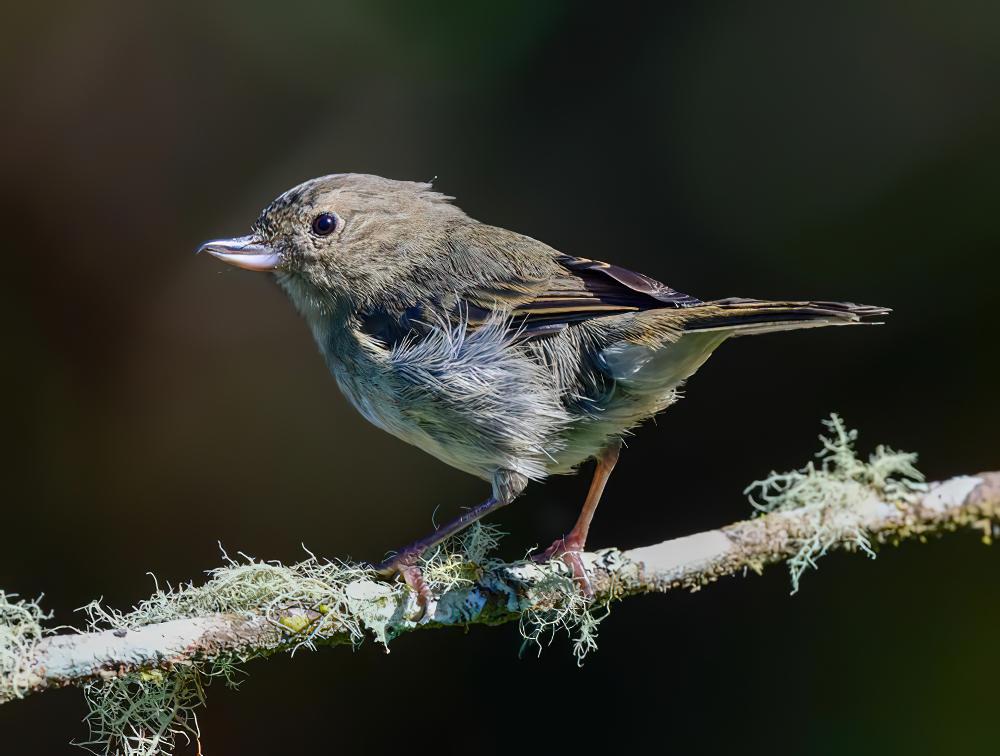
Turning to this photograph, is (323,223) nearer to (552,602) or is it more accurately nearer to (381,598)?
(381,598)

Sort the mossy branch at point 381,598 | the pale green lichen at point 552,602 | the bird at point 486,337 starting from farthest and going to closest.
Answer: the bird at point 486,337 < the pale green lichen at point 552,602 < the mossy branch at point 381,598

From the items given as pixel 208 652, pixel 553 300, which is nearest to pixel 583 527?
pixel 553 300

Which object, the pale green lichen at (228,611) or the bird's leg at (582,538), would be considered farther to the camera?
the bird's leg at (582,538)

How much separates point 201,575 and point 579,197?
2.61 m

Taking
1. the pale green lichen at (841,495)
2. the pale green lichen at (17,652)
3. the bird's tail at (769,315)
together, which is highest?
the bird's tail at (769,315)

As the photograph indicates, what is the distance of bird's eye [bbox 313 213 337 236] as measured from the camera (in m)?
3.25

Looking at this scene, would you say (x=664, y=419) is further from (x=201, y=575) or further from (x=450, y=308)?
(x=201, y=575)

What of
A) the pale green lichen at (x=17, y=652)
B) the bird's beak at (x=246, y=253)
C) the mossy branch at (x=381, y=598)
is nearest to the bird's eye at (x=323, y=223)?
the bird's beak at (x=246, y=253)

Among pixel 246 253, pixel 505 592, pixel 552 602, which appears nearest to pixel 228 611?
pixel 505 592

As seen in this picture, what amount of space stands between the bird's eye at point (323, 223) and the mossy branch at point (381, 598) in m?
1.15

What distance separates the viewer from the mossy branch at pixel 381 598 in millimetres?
2285

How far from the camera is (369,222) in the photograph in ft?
10.9

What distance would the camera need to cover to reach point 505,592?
270 centimetres

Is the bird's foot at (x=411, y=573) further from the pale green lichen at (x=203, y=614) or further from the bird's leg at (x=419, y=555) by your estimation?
the pale green lichen at (x=203, y=614)
